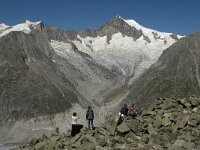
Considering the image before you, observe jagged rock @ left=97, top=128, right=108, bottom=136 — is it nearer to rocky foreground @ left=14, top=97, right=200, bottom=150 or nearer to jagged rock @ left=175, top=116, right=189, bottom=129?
rocky foreground @ left=14, top=97, right=200, bottom=150

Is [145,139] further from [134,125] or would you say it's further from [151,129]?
[134,125]

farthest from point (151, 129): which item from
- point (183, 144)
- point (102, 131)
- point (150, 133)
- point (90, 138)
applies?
point (90, 138)

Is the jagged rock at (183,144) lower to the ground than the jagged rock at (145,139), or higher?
lower

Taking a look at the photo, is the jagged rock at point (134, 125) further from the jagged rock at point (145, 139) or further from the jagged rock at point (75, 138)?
the jagged rock at point (75, 138)

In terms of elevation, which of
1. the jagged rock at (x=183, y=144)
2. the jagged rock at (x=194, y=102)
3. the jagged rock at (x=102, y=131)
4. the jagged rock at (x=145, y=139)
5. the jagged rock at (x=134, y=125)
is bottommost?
the jagged rock at (x=183, y=144)

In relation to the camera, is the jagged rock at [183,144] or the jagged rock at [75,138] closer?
the jagged rock at [183,144]

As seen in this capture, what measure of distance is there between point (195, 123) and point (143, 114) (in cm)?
488

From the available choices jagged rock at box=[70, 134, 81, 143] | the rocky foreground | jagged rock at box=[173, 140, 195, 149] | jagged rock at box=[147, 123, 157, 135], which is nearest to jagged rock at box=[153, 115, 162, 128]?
the rocky foreground

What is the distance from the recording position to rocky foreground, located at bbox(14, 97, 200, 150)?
40219 millimetres

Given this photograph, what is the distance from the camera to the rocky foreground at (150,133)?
132ft

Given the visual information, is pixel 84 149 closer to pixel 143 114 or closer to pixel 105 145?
pixel 105 145

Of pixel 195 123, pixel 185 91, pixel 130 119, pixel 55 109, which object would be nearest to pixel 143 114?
pixel 130 119

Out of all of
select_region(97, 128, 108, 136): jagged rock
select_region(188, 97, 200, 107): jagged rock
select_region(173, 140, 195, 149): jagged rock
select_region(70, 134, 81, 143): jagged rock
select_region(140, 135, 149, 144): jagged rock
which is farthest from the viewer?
select_region(188, 97, 200, 107): jagged rock

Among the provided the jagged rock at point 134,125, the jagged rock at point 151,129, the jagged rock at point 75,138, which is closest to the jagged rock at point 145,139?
the jagged rock at point 151,129
